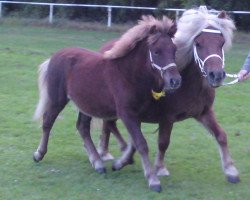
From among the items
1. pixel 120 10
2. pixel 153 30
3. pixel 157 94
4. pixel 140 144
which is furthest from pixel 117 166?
pixel 120 10

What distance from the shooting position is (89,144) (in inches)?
303

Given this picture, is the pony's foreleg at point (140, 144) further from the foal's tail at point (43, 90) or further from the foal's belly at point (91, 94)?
the foal's tail at point (43, 90)

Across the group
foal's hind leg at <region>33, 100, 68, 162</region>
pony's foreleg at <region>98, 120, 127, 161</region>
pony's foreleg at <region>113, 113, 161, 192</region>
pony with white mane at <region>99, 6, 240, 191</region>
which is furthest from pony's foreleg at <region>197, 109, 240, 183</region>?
foal's hind leg at <region>33, 100, 68, 162</region>

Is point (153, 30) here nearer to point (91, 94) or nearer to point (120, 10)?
point (91, 94)

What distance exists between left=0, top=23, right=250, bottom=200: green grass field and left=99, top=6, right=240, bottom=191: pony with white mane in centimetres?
35

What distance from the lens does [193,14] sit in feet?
21.9

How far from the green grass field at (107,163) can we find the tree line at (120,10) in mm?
13192

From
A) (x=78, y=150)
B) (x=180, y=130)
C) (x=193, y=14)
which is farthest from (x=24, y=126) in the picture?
(x=193, y=14)

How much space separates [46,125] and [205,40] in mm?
2314

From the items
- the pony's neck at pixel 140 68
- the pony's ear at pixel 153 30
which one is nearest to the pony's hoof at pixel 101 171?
the pony's neck at pixel 140 68

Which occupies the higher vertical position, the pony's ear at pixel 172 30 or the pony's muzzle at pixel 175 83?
the pony's ear at pixel 172 30

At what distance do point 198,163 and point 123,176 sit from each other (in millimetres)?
976

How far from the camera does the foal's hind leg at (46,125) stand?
7660mm

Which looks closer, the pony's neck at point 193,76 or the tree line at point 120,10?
the pony's neck at point 193,76
